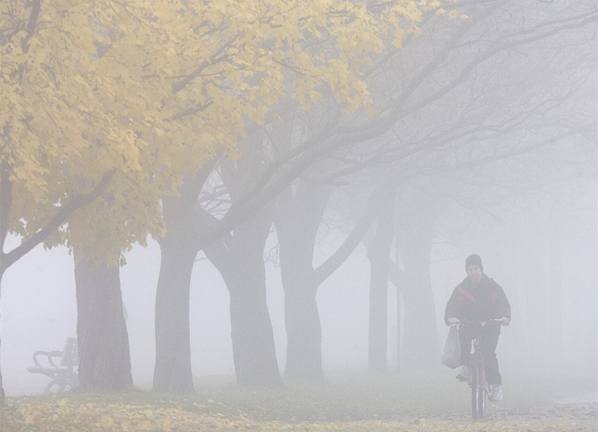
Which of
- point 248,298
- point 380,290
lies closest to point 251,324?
point 248,298

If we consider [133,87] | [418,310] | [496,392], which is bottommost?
[496,392]

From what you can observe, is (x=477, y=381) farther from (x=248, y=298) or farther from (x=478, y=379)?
(x=248, y=298)

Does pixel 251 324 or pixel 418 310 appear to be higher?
pixel 418 310

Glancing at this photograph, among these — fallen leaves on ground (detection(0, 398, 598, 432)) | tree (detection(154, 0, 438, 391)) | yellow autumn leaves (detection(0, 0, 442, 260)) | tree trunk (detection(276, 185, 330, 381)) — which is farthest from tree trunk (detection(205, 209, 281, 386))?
tree (detection(154, 0, 438, 391))

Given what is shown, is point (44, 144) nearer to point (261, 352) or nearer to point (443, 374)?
point (261, 352)

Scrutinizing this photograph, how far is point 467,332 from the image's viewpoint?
17.0 meters

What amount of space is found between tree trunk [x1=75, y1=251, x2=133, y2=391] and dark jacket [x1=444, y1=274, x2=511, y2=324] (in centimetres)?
460

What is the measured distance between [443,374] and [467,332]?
18791mm

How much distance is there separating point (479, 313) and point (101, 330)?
17.1ft

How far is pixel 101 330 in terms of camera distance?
59.2ft

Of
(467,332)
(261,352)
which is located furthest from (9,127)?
(261,352)

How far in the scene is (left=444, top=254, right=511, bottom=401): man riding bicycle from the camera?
16703mm

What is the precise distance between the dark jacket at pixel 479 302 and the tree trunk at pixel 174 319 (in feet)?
16.6

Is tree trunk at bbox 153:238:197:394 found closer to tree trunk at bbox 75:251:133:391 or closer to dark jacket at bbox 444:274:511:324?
tree trunk at bbox 75:251:133:391
